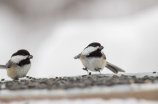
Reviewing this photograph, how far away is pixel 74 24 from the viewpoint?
15.9 feet

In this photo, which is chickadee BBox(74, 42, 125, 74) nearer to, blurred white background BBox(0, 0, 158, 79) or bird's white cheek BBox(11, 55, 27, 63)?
bird's white cheek BBox(11, 55, 27, 63)

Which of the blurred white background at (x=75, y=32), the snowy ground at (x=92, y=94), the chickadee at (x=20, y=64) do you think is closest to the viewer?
the snowy ground at (x=92, y=94)

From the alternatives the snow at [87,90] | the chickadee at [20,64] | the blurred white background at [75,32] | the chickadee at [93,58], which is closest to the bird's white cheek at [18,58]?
the chickadee at [20,64]

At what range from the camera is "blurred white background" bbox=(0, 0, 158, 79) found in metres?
3.86

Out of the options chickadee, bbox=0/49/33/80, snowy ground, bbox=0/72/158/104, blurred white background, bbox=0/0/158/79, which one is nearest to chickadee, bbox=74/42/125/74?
chickadee, bbox=0/49/33/80

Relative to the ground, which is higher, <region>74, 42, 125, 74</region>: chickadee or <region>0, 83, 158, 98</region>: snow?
<region>74, 42, 125, 74</region>: chickadee

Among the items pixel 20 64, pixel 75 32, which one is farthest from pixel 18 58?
pixel 75 32

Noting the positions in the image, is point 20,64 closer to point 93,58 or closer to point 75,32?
point 93,58

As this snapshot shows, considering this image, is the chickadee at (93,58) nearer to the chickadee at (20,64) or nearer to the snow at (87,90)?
the chickadee at (20,64)

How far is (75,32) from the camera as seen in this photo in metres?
4.54

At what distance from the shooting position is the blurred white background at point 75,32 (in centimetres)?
386

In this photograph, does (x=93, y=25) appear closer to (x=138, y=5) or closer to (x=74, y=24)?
(x=74, y=24)

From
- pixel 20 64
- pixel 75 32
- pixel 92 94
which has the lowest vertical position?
pixel 92 94

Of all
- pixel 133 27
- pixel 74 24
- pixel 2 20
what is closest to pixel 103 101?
pixel 133 27
